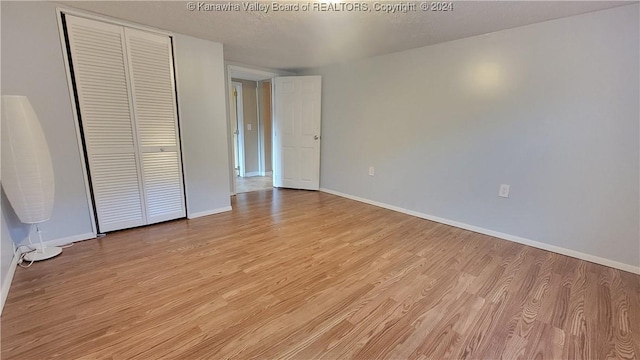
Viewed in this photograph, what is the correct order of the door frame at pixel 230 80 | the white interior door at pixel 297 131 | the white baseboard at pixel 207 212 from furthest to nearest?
1. the white interior door at pixel 297 131
2. the door frame at pixel 230 80
3. the white baseboard at pixel 207 212

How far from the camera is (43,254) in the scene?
220 cm

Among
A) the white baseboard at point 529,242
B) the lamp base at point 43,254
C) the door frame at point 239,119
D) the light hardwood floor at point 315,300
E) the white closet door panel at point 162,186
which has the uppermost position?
the door frame at point 239,119

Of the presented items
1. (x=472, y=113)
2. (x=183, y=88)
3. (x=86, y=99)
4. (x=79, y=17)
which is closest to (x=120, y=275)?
(x=86, y=99)

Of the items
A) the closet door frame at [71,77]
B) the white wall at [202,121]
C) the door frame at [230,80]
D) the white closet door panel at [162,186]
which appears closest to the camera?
the closet door frame at [71,77]

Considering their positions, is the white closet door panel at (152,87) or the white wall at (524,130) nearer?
the white wall at (524,130)

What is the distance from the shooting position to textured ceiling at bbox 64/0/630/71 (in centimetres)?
211

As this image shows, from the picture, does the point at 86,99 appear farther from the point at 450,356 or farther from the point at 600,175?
the point at 600,175

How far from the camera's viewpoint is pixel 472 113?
2.82 metres

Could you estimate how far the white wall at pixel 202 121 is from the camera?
9.64 feet

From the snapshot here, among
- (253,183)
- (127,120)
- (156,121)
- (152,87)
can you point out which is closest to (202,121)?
(156,121)

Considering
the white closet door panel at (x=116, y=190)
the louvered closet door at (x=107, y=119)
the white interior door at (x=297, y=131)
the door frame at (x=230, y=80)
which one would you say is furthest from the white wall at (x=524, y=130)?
the white closet door panel at (x=116, y=190)

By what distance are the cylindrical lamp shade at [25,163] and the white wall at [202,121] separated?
1.16m

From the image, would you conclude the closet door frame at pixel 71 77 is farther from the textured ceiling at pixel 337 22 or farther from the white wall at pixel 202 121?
the white wall at pixel 202 121

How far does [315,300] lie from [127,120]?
2497mm
